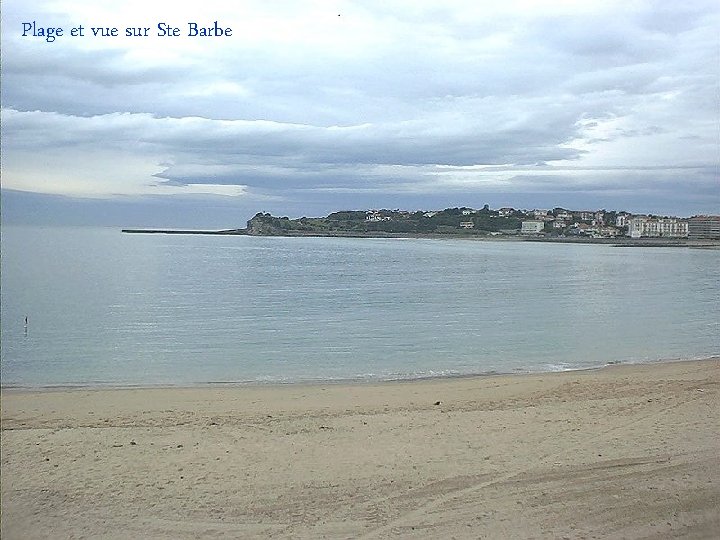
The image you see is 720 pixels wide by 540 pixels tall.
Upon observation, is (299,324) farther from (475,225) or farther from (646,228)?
(475,225)

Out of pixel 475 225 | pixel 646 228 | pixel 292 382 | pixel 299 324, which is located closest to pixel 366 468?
pixel 292 382

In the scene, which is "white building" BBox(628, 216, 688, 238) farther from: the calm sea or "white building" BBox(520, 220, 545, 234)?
"white building" BBox(520, 220, 545, 234)

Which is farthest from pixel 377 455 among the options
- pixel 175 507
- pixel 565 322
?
pixel 565 322

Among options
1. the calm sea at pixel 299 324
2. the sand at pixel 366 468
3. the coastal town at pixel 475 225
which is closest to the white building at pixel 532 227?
the coastal town at pixel 475 225

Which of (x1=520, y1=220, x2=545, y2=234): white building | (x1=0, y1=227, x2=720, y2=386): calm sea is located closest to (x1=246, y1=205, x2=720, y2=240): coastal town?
(x1=520, y1=220, x2=545, y2=234): white building

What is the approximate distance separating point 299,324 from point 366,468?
1116 centimetres

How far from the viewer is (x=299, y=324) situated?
15883 millimetres

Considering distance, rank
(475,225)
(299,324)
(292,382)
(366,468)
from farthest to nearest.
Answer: (475,225)
(299,324)
(292,382)
(366,468)

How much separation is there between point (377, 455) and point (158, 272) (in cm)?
2874

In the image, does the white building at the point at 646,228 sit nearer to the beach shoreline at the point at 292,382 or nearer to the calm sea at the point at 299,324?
the calm sea at the point at 299,324

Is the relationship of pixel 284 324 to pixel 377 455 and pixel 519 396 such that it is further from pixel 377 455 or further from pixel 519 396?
pixel 377 455

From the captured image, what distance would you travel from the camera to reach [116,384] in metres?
9.24

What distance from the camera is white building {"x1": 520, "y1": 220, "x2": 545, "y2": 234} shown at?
7538cm

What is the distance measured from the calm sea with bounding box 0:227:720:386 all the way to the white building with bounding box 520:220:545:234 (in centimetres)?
4634
